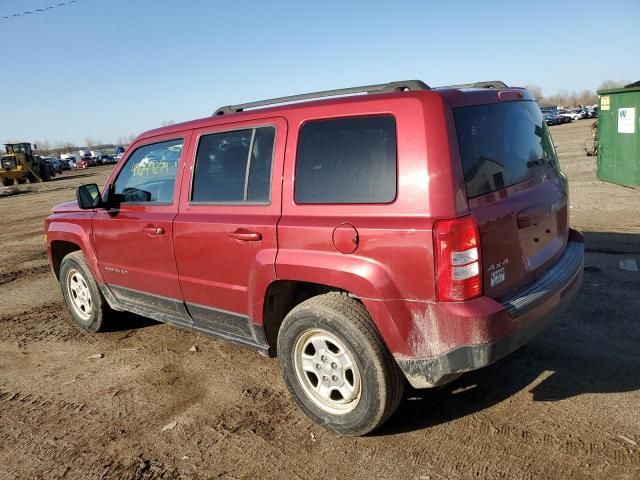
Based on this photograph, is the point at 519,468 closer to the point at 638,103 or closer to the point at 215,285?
the point at 215,285

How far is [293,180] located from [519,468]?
2009 millimetres

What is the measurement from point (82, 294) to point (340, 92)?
3555 millimetres

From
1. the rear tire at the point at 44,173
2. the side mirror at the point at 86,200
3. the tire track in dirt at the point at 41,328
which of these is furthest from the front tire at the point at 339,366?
the rear tire at the point at 44,173

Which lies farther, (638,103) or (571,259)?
(638,103)

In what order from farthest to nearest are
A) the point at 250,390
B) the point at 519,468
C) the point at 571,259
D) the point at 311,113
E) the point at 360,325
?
the point at 250,390
the point at 571,259
the point at 311,113
the point at 360,325
the point at 519,468

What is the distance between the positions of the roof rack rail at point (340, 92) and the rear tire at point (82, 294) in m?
2.23

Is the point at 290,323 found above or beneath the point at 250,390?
above

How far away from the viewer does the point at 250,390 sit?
383cm

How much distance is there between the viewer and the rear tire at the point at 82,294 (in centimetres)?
511

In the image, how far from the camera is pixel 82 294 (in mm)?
5352

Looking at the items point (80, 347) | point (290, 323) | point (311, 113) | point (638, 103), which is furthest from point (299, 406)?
point (638, 103)

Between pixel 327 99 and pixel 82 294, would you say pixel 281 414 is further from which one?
pixel 82 294

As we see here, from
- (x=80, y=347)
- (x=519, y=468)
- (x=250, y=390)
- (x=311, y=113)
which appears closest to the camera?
(x=519, y=468)

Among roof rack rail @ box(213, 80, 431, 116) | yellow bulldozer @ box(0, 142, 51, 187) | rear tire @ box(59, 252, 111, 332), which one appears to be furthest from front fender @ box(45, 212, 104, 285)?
yellow bulldozer @ box(0, 142, 51, 187)
